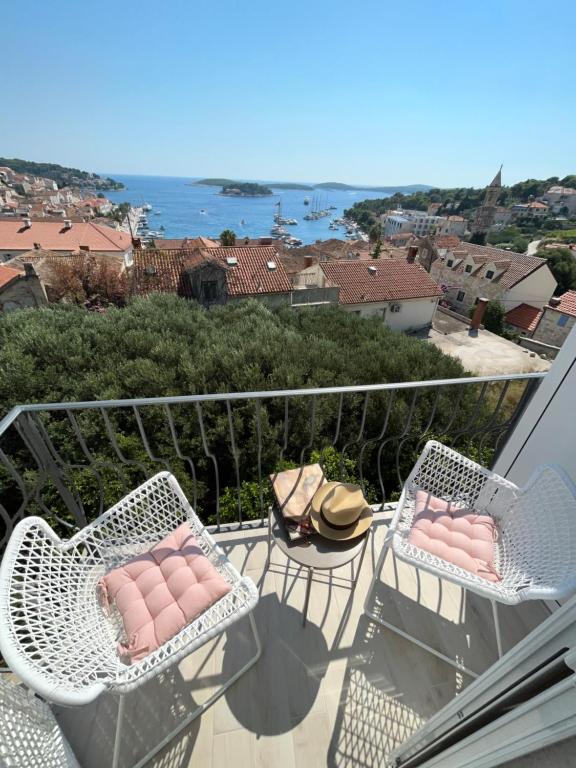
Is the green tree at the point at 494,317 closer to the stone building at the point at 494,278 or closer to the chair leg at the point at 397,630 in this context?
the stone building at the point at 494,278

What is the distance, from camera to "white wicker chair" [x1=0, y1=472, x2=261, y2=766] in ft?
3.46

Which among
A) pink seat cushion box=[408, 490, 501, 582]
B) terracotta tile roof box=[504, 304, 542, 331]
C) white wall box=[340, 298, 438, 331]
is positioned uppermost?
pink seat cushion box=[408, 490, 501, 582]

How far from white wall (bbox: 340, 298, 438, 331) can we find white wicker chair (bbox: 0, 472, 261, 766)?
1780cm

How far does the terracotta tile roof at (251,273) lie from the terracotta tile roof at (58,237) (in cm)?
1867

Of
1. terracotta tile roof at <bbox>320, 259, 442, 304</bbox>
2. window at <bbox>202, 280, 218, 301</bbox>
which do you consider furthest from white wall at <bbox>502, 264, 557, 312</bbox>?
window at <bbox>202, 280, 218, 301</bbox>

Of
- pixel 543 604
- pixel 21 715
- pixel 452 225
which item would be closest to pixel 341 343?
pixel 543 604

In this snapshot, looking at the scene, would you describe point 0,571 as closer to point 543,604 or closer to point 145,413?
point 543,604

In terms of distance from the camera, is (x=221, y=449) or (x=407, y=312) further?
(x=407, y=312)

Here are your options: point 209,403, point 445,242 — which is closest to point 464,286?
point 445,242

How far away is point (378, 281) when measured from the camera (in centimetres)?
1884

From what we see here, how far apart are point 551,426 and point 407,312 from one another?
18.7 meters

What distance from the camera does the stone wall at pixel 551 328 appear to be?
21.0 meters

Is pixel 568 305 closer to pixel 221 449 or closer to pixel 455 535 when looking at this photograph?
pixel 221 449

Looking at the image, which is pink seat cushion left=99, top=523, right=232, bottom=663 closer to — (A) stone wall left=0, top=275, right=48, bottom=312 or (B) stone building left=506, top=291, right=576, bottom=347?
(A) stone wall left=0, top=275, right=48, bottom=312
